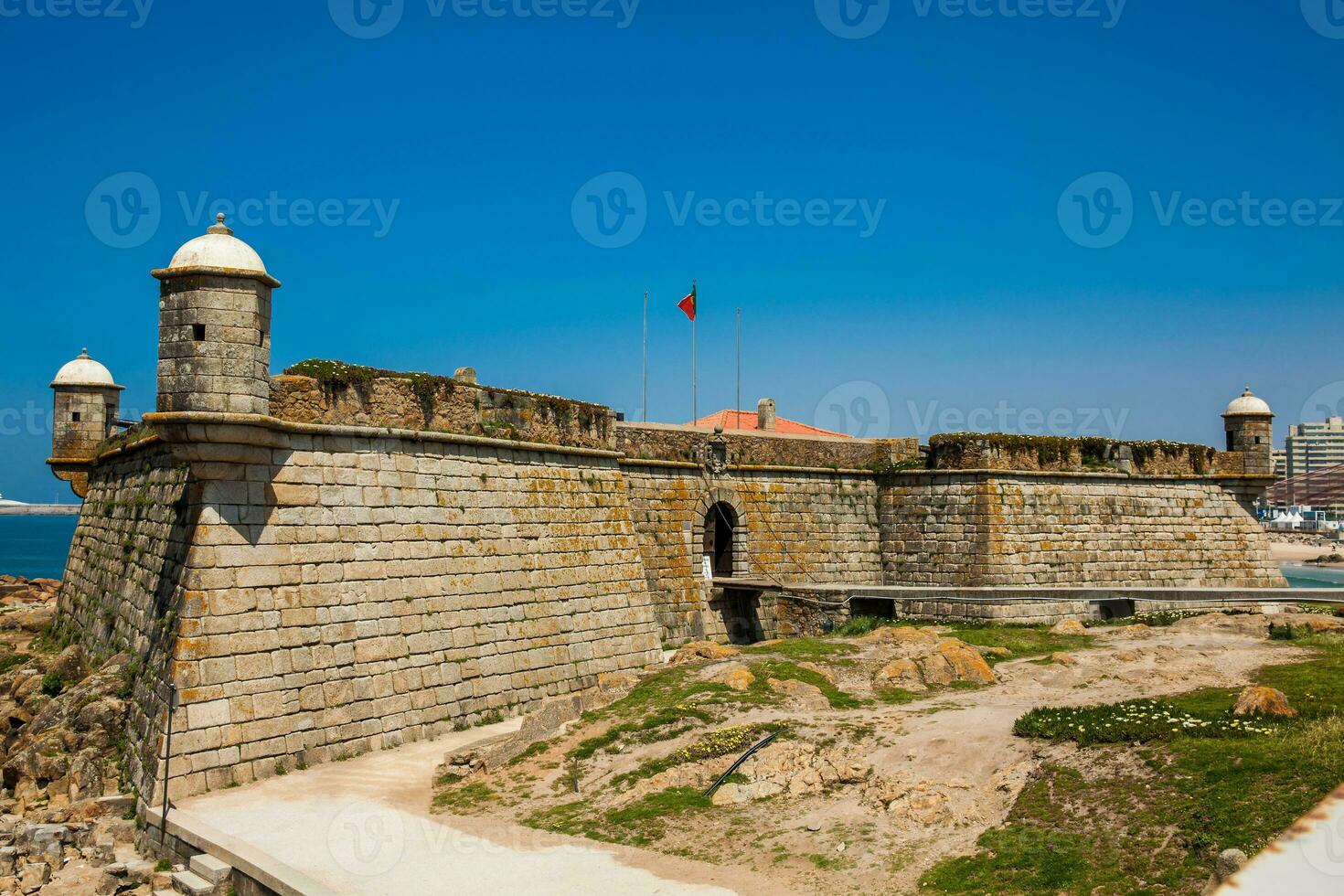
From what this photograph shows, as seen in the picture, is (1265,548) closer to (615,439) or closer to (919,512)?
(919,512)

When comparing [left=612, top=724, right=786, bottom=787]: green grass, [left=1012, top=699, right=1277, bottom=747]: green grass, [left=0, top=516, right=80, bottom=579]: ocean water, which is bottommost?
[left=0, top=516, right=80, bottom=579]: ocean water

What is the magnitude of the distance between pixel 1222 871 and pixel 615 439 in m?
17.7

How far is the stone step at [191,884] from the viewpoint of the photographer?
432 inches

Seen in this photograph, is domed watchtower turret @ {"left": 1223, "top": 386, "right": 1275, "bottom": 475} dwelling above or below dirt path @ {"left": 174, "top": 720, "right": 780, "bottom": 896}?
above

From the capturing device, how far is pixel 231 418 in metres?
14.1

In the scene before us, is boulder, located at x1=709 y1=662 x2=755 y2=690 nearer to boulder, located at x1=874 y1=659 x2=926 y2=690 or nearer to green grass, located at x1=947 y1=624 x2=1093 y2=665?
boulder, located at x1=874 y1=659 x2=926 y2=690

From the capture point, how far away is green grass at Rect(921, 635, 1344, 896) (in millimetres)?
8961

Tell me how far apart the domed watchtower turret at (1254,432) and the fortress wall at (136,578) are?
30204mm

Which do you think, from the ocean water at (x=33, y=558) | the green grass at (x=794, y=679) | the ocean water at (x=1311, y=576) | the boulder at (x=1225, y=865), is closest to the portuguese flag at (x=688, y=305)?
the green grass at (x=794, y=679)

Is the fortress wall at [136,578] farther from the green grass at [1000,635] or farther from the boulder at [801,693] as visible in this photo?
the green grass at [1000,635]

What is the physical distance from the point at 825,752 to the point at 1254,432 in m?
Answer: 25.1

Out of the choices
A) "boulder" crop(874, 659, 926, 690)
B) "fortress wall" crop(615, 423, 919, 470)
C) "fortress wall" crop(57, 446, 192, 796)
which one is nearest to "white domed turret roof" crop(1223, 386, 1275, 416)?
"fortress wall" crop(615, 423, 919, 470)

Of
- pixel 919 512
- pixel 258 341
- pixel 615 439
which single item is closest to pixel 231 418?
pixel 258 341

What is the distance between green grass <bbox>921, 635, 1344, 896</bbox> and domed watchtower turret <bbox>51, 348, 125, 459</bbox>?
914 inches
